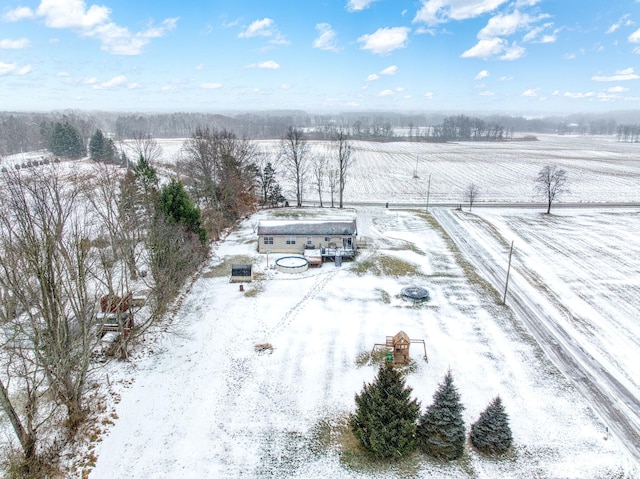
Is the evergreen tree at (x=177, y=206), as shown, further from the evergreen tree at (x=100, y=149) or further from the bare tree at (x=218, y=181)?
the evergreen tree at (x=100, y=149)

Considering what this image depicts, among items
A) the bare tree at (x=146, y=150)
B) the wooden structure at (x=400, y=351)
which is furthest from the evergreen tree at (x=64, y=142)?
the wooden structure at (x=400, y=351)

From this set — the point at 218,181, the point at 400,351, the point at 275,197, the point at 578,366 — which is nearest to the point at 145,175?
the point at 218,181

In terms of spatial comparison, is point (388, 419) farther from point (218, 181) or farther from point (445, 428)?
point (218, 181)

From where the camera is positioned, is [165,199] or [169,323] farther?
[165,199]

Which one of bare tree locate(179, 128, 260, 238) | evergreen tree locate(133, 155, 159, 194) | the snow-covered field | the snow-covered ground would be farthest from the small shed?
evergreen tree locate(133, 155, 159, 194)

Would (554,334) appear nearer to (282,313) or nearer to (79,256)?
(282,313)

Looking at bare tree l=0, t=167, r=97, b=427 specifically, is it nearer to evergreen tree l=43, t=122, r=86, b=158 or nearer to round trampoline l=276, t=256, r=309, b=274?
round trampoline l=276, t=256, r=309, b=274

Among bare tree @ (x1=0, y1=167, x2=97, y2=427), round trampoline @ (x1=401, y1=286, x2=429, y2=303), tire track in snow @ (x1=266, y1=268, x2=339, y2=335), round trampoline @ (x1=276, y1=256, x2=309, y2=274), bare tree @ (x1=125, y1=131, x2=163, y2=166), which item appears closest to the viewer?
bare tree @ (x1=0, y1=167, x2=97, y2=427)

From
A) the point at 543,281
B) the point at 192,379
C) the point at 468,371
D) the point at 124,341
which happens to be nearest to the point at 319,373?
the point at 192,379
